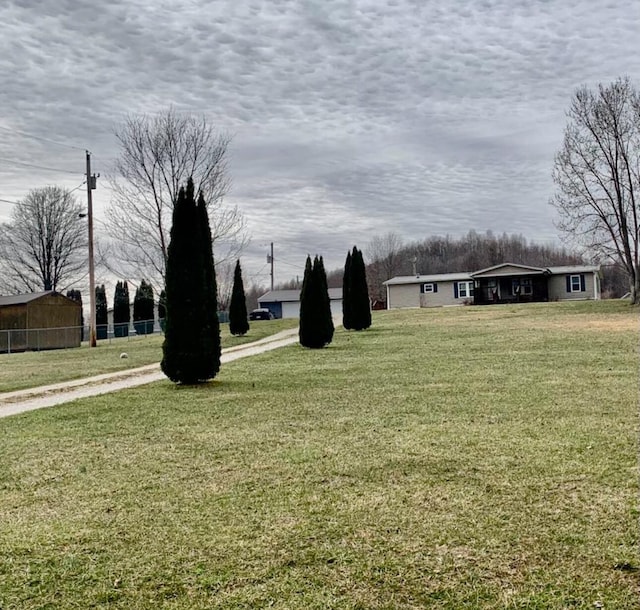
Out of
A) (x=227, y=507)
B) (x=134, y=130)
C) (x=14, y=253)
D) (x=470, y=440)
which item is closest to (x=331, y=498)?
(x=227, y=507)

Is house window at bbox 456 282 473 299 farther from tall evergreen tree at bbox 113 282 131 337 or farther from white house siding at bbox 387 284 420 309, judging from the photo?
tall evergreen tree at bbox 113 282 131 337

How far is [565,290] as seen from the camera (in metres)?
42.3

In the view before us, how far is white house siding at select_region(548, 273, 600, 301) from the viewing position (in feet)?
136

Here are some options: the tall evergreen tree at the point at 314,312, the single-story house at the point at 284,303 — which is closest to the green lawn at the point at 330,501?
the tall evergreen tree at the point at 314,312

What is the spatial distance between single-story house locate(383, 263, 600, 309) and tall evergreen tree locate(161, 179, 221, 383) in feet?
114

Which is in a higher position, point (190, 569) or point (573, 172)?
point (573, 172)

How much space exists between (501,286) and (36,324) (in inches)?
1164

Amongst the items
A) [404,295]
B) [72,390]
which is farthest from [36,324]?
[404,295]

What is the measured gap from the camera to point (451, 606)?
2539mm

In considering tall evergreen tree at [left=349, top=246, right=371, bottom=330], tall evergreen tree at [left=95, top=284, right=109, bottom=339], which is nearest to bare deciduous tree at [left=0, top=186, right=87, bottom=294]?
tall evergreen tree at [left=95, top=284, right=109, bottom=339]

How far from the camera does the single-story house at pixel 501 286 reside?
137 ft

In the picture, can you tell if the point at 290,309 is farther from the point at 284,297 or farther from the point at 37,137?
the point at 37,137

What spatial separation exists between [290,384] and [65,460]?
4894mm

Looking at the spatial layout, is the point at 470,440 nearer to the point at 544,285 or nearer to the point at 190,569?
the point at 190,569
